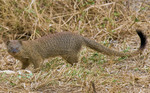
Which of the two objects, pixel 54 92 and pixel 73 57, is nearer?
pixel 54 92

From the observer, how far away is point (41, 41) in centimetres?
408

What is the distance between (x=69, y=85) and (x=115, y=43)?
6.30 feet

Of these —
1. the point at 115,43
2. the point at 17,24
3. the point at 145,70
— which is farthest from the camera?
the point at 17,24

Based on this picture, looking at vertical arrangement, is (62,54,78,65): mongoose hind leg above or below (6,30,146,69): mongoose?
below

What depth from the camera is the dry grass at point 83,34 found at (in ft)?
10.1

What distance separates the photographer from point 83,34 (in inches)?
202

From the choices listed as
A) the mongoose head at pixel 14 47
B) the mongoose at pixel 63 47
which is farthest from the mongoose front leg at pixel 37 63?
the mongoose head at pixel 14 47

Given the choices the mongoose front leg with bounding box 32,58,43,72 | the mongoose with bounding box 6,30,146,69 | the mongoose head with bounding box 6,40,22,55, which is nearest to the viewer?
the mongoose head with bounding box 6,40,22,55

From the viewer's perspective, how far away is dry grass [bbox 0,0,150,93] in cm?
309

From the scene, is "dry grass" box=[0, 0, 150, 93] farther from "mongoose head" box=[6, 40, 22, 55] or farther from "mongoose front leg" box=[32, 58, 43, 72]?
"mongoose head" box=[6, 40, 22, 55]

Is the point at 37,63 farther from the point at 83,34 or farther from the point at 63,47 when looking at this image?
the point at 83,34

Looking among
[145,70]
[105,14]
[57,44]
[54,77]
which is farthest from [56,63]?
[105,14]

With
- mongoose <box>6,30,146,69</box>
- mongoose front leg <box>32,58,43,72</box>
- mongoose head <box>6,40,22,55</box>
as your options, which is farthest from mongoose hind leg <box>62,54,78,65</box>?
mongoose head <box>6,40,22,55</box>

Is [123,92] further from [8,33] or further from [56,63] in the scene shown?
[8,33]
